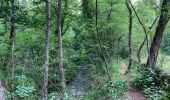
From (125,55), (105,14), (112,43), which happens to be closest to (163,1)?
(105,14)

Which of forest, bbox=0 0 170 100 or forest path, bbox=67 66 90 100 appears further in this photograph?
forest path, bbox=67 66 90 100

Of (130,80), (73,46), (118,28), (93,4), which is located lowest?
(130,80)

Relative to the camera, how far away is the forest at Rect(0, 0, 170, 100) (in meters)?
8.67

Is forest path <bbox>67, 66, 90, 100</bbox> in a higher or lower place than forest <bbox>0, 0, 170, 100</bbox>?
lower

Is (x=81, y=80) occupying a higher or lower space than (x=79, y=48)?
lower

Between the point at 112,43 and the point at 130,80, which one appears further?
the point at 112,43

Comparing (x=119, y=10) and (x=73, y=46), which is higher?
(x=119, y=10)

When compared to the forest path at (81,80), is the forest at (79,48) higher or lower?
higher

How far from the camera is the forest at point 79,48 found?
8.67m

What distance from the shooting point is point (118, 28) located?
21625 millimetres

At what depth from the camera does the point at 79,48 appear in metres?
20.2

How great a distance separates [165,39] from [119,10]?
14.2m

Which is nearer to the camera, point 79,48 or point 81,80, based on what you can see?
point 81,80

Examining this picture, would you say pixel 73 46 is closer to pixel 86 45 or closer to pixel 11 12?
pixel 86 45
